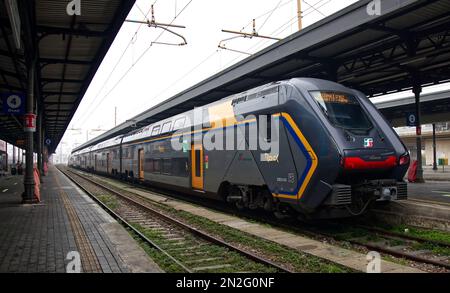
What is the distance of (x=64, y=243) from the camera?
7.18 meters

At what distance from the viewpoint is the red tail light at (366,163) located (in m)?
7.30

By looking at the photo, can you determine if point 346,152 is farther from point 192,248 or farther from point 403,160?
point 192,248

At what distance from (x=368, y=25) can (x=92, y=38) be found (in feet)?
26.8

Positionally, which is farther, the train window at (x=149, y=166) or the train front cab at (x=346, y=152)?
the train window at (x=149, y=166)

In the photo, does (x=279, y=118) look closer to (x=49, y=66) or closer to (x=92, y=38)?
(x=92, y=38)

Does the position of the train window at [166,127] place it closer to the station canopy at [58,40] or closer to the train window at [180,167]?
the train window at [180,167]

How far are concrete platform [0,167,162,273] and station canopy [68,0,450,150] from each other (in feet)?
25.1

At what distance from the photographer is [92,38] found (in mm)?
12016

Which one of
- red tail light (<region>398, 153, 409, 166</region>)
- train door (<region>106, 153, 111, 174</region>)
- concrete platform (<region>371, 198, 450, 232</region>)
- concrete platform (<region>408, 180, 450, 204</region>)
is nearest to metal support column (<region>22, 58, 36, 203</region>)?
concrete platform (<region>371, 198, 450, 232</region>)

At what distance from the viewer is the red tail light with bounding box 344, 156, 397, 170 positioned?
7.30 metres

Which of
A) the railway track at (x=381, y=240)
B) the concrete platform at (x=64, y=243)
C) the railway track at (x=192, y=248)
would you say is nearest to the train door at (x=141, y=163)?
the concrete platform at (x=64, y=243)

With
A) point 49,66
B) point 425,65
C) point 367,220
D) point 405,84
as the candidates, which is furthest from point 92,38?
point 405,84

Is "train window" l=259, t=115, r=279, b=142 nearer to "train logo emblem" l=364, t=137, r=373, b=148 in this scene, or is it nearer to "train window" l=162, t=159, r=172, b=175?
"train logo emblem" l=364, t=137, r=373, b=148

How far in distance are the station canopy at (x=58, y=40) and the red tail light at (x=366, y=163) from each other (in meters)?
5.96
